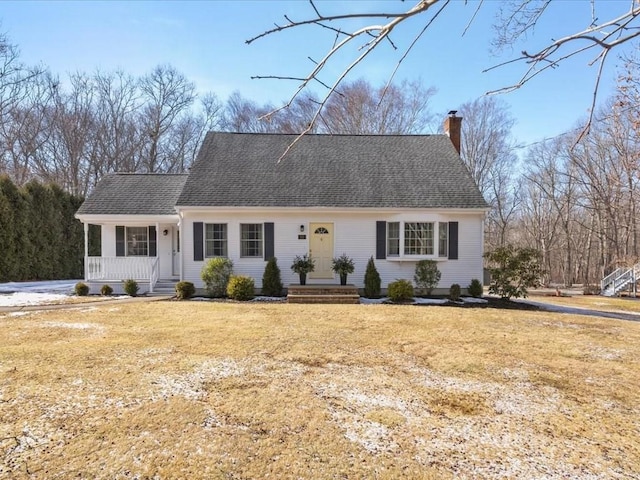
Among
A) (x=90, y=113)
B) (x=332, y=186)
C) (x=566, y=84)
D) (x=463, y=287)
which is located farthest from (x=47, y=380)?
(x=90, y=113)

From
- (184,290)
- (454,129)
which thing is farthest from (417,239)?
(184,290)

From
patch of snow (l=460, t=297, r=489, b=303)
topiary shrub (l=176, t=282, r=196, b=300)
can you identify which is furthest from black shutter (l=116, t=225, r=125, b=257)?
patch of snow (l=460, t=297, r=489, b=303)

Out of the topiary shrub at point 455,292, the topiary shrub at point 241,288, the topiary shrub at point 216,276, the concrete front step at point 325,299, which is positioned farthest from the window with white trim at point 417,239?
the topiary shrub at point 216,276

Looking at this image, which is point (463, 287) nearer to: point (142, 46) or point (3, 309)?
point (142, 46)

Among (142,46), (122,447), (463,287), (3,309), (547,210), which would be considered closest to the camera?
(122,447)

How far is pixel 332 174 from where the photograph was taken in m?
14.1

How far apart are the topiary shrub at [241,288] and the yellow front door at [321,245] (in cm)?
239

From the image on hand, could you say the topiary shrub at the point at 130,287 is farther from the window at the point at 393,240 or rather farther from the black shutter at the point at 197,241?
the window at the point at 393,240

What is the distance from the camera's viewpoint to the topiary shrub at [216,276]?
471 inches

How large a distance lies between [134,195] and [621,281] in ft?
79.7

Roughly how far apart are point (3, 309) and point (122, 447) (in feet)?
30.2

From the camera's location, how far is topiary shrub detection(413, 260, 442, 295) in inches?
486

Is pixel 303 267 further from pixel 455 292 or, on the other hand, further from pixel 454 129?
pixel 454 129

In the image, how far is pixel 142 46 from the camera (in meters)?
6.01
